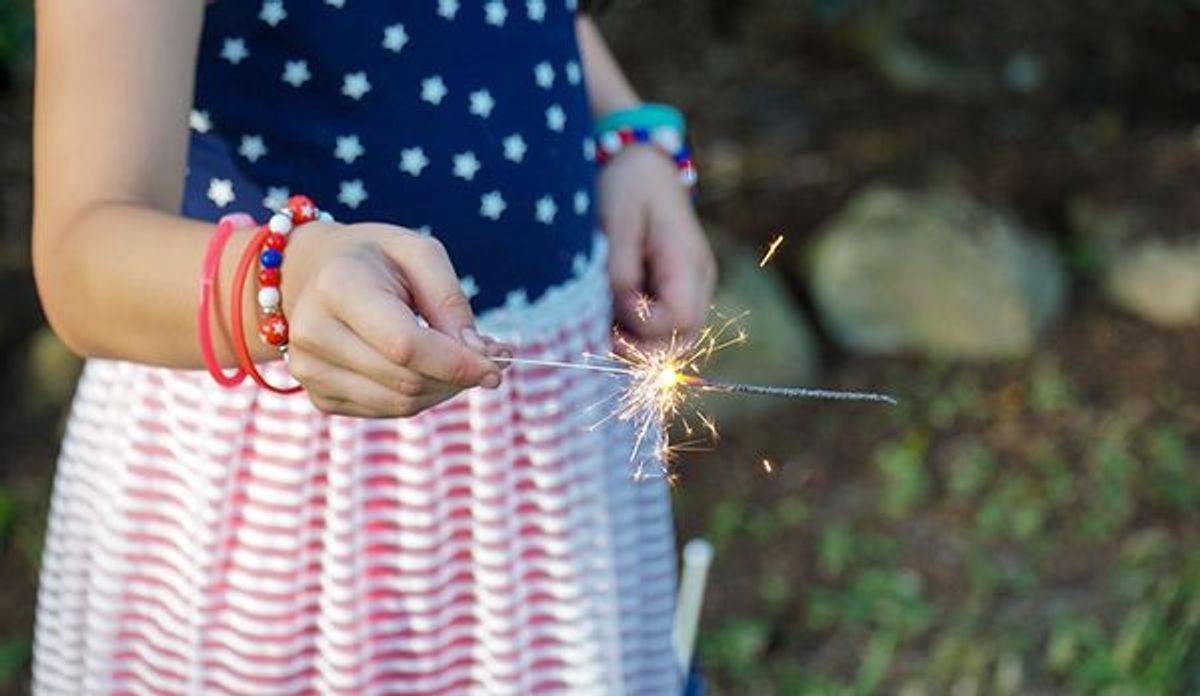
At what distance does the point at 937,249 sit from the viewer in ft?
9.91

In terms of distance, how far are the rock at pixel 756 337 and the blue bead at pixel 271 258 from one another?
201 centimetres

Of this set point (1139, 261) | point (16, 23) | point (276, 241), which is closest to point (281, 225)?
point (276, 241)

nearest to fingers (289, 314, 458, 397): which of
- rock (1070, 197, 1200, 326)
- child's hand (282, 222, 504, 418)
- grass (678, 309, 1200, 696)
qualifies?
child's hand (282, 222, 504, 418)

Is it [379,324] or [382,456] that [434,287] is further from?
[382,456]

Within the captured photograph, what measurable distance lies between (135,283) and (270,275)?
4.1 inches

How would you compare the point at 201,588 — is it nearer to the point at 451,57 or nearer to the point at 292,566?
the point at 292,566

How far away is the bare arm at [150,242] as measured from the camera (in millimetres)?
795

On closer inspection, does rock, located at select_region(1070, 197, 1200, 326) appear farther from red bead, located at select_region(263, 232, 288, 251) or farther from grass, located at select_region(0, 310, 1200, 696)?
red bead, located at select_region(263, 232, 288, 251)

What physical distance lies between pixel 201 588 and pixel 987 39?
109 inches

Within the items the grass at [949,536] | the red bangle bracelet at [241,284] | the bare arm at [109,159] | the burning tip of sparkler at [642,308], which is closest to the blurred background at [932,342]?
the grass at [949,536]

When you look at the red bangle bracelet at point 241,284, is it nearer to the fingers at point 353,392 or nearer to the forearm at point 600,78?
the fingers at point 353,392

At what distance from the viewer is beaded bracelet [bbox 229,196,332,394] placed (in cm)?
84

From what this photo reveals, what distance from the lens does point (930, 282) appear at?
3.01m

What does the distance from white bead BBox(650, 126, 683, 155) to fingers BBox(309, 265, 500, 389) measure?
2.21 ft
